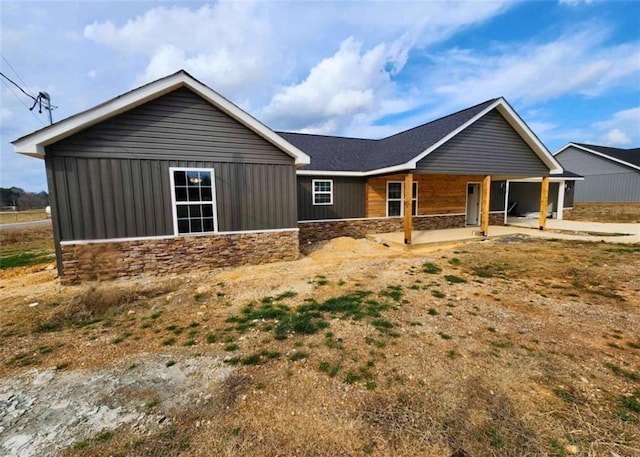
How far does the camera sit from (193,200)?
281 inches

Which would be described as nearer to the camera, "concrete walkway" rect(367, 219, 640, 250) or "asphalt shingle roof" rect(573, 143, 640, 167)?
"concrete walkway" rect(367, 219, 640, 250)

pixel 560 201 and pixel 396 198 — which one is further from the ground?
pixel 396 198

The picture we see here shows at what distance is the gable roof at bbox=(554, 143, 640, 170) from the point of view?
70.0 feet

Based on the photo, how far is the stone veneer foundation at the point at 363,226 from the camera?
11.3 m

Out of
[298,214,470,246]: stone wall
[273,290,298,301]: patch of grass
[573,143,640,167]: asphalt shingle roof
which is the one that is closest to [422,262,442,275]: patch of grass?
[273,290,298,301]: patch of grass

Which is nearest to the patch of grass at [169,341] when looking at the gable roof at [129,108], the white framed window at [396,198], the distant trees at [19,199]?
the gable roof at [129,108]

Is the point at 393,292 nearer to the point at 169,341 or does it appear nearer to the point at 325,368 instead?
the point at 325,368

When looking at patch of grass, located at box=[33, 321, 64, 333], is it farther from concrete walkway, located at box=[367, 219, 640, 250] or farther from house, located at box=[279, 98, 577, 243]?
concrete walkway, located at box=[367, 219, 640, 250]

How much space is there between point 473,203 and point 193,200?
1319cm

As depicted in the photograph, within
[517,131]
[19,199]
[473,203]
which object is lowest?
[473,203]

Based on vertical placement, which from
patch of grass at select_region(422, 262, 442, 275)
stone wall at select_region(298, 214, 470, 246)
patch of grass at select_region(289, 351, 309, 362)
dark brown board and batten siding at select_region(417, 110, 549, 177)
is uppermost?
dark brown board and batten siding at select_region(417, 110, 549, 177)

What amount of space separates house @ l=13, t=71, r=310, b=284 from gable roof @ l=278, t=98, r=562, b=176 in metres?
3.51

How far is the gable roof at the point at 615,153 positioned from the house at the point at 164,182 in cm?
2699

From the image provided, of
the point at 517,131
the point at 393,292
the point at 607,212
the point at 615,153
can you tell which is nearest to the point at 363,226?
the point at 393,292
